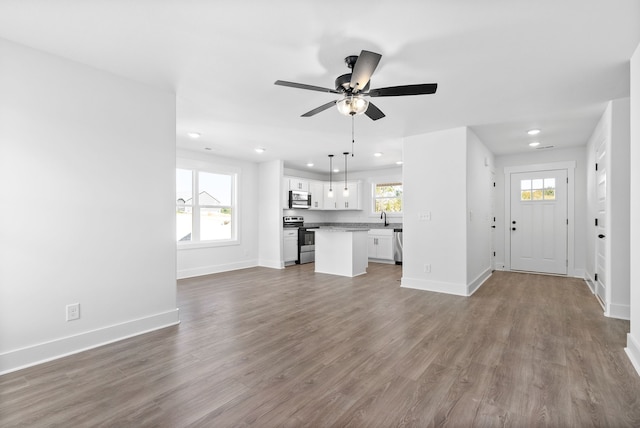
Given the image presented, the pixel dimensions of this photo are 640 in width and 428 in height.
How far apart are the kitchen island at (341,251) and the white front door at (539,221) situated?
3.10 meters

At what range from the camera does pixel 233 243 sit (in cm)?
673

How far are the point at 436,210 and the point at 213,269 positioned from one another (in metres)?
4.42

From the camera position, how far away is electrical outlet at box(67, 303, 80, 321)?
101 inches

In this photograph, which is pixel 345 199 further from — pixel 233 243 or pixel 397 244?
pixel 233 243

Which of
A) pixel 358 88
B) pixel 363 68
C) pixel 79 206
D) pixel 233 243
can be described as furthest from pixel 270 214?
pixel 363 68

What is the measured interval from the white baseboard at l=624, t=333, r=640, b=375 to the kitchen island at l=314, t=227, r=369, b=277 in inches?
151

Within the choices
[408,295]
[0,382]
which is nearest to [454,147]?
[408,295]

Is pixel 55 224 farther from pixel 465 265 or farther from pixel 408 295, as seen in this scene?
pixel 465 265

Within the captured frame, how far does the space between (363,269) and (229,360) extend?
414 centimetres

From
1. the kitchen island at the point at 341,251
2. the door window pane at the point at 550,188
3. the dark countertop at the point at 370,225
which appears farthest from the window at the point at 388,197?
the door window pane at the point at 550,188

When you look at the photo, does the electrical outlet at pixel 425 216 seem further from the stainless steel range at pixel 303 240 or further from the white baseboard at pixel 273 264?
the white baseboard at pixel 273 264

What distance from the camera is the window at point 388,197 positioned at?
8.17 m

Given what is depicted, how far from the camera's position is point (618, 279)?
11.5 feet

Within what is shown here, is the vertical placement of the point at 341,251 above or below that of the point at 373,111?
below
